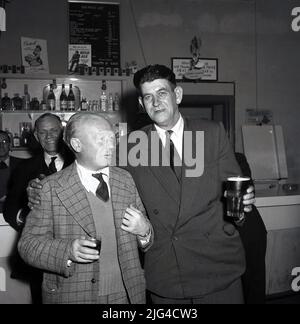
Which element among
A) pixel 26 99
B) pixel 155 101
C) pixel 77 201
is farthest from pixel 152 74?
pixel 26 99

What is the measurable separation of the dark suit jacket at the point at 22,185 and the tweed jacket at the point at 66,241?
114cm

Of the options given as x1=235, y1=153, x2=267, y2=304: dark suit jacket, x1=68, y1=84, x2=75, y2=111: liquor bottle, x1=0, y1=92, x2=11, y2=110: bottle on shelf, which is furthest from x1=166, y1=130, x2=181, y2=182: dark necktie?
→ x1=0, y1=92, x2=11, y2=110: bottle on shelf

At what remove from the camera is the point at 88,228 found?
1469 mm

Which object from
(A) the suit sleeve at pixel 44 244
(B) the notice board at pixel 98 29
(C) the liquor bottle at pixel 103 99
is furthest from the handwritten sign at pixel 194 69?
(A) the suit sleeve at pixel 44 244

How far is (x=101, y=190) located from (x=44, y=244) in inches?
12.4

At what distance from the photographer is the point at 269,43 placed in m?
6.17

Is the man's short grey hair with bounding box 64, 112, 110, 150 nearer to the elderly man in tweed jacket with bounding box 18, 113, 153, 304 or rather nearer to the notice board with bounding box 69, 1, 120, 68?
the elderly man in tweed jacket with bounding box 18, 113, 153, 304

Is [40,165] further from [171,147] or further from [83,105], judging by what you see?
[83,105]

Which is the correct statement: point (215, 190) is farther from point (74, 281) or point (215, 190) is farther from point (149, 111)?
point (74, 281)

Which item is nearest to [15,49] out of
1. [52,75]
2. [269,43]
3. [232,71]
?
[52,75]

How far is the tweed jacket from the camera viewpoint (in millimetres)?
1414

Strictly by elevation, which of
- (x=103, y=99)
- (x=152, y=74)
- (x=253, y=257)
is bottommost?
(x=253, y=257)

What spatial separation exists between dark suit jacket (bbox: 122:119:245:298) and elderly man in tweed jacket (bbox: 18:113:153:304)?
0.47 ft

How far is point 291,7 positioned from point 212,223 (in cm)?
568
